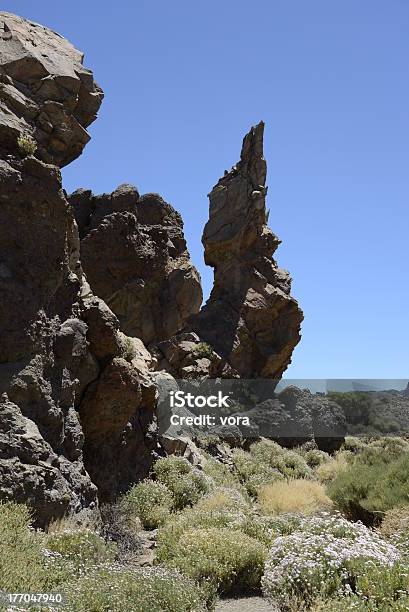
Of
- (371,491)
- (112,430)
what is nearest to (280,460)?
(371,491)

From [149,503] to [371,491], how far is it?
5295 mm

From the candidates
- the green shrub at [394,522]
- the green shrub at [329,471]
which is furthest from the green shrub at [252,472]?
the green shrub at [394,522]

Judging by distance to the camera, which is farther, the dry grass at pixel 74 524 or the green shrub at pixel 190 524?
the green shrub at pixel 190 524


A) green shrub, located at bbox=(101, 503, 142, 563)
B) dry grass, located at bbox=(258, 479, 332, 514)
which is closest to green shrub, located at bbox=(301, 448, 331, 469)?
dry grass, located at bbox=(258, 479, 332, 514)

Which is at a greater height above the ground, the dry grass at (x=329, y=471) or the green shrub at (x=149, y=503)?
the green shrub at (x=149, y=503)

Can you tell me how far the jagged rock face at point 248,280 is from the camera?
112 ft

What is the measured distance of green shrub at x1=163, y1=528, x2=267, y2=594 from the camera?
26.5 feet

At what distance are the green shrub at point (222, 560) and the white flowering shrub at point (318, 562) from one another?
347 mm

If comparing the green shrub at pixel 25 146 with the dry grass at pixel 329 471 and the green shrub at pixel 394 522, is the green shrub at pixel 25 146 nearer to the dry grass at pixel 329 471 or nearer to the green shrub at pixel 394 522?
the green shrub at pixel 394 522

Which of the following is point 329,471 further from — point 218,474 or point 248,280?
point 248,280

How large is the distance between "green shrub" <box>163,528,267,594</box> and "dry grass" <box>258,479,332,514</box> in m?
5.29

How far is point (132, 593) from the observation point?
6375mm

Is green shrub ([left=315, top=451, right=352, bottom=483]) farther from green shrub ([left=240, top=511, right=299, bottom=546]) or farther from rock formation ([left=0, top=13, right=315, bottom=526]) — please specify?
green shrub ([left=240, top=511, right=299, bottom=546])

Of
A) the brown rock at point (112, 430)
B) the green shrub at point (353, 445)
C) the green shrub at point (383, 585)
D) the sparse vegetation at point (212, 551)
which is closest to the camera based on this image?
the green shrub at point (383, 585)
